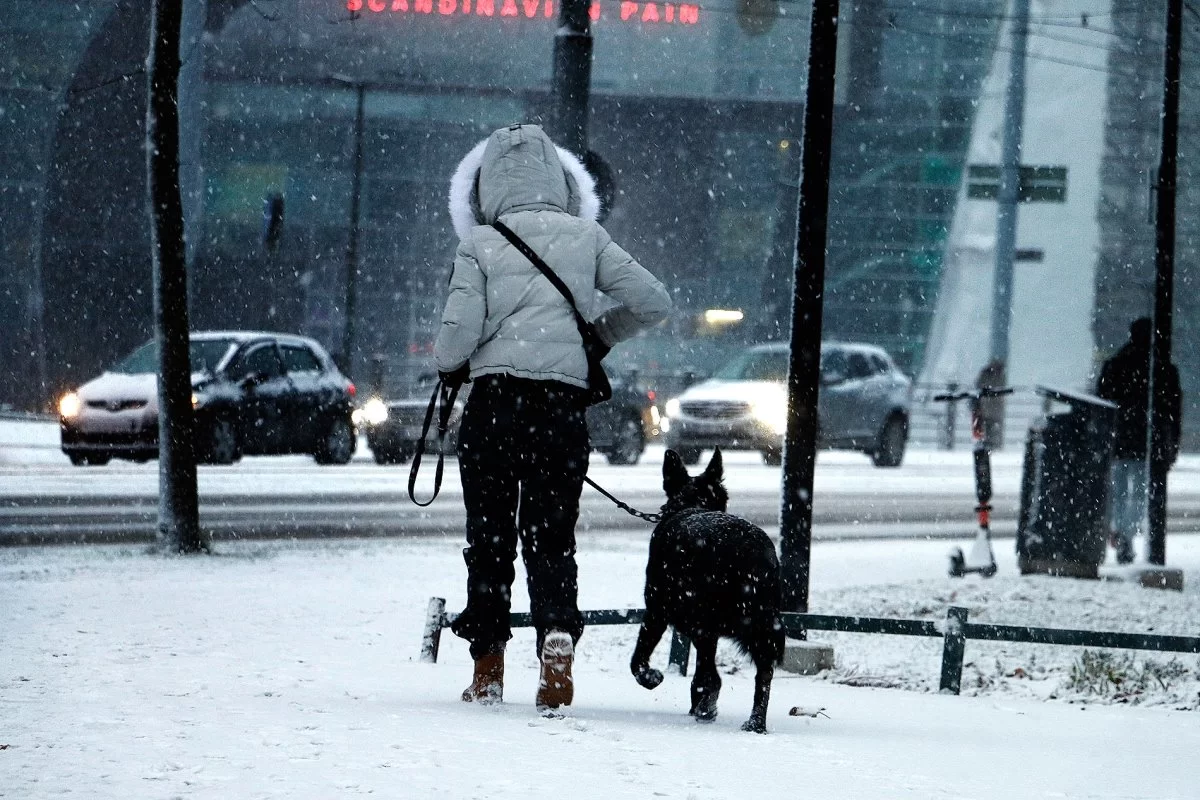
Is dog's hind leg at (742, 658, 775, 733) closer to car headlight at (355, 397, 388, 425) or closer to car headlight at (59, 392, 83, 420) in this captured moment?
car headlight at (59, 392, 83, 420)

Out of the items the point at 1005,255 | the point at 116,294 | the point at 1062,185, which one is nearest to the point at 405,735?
the point at 1062,185

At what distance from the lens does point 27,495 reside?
14688 millimetres

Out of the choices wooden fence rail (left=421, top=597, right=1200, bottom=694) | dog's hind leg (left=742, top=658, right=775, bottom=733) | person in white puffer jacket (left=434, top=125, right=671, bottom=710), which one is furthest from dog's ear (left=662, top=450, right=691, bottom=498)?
wooden fence rail (left=421, top=597, right=1200, bottom=694)

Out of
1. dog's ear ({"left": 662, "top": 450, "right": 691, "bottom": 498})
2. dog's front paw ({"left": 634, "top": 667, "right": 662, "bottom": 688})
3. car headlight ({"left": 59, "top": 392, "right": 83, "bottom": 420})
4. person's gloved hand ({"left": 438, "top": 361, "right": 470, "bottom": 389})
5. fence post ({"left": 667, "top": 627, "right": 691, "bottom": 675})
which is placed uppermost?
person's gloved hand ({"left": 438, "top": 361, "right": 470, "bottom": 389})

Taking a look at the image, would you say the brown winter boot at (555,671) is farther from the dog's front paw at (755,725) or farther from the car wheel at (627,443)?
the car wheel at (627,443)

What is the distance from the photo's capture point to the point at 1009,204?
27594 millimetres

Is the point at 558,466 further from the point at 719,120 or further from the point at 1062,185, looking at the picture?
the point at 719,120

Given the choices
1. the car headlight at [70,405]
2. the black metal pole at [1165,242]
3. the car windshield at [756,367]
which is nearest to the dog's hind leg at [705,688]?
→ the black metal pole at [1165,242]

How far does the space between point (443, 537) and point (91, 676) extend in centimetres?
736

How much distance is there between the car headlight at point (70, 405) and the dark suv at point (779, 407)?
7.90 meters

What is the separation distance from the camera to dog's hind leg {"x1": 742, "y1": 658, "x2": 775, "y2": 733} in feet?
16.1

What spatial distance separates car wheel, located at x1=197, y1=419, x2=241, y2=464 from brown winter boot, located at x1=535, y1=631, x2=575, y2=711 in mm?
13682

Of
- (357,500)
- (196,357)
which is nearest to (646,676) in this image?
(357,500)

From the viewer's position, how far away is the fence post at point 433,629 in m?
6.65
